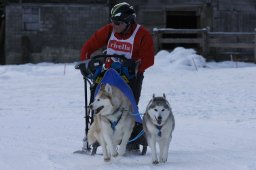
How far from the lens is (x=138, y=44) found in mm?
7223

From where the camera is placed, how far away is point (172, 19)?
3278 centimetres

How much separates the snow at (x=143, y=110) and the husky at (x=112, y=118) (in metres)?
0.20

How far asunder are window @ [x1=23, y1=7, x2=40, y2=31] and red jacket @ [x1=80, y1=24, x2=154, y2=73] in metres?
20.8

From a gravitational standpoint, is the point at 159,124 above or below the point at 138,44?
below

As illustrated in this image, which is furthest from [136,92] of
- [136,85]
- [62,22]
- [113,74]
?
[62,22]

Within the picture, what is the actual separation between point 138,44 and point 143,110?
531cm

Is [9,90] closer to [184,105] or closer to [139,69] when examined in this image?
[184,105]

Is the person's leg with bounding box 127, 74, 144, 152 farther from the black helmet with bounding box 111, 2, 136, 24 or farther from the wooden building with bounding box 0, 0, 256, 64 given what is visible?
the wooden building with bounding box 0, 0, 256, 64

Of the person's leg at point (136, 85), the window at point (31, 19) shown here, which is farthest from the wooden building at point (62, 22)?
the person's leg at point (136, 85)

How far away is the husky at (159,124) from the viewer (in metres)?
6.43

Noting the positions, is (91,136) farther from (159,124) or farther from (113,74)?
(159,124)

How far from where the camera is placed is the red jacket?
718 cm

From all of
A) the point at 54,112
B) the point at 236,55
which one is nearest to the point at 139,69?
the point at 54,112

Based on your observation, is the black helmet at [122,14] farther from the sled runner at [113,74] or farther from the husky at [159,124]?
the husky at [159,124]
